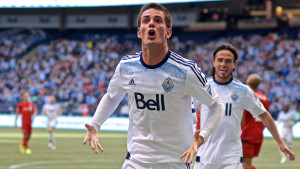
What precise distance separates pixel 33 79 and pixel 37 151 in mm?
25004

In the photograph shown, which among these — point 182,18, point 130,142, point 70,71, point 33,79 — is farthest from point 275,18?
point 130,142

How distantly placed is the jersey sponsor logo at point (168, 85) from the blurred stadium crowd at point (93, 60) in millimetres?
27577

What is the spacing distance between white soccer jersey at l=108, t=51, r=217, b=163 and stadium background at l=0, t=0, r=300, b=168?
90.3 ft

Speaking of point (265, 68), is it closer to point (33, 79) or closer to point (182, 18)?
point (182, 18)

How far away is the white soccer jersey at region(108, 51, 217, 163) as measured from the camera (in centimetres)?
509

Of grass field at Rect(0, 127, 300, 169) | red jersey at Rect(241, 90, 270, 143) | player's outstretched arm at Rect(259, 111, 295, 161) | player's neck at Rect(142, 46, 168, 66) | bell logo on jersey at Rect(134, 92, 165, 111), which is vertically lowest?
grass field at Rect(0, 127, 300, 169)

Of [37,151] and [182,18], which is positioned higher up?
[182,18]

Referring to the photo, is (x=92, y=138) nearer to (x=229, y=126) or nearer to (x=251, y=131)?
(x=229, y=126)

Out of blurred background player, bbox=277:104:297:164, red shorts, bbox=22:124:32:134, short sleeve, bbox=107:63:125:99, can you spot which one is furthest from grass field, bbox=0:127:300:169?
short sleeve, bbox=107:63:125:99

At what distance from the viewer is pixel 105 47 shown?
49.0 m

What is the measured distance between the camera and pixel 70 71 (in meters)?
46.5

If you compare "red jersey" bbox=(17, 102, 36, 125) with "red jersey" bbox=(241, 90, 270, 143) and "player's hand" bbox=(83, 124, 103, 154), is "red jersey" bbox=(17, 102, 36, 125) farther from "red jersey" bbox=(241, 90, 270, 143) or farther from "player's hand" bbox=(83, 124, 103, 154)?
"player's hand" bbox=(83, 124, 103, 154)

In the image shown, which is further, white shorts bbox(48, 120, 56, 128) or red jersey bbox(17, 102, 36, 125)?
white shorts bbox(48, 120, 56, 128)

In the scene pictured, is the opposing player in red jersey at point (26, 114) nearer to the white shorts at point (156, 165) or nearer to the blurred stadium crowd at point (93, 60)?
the blurred stadium crowd at point (93, 60)
